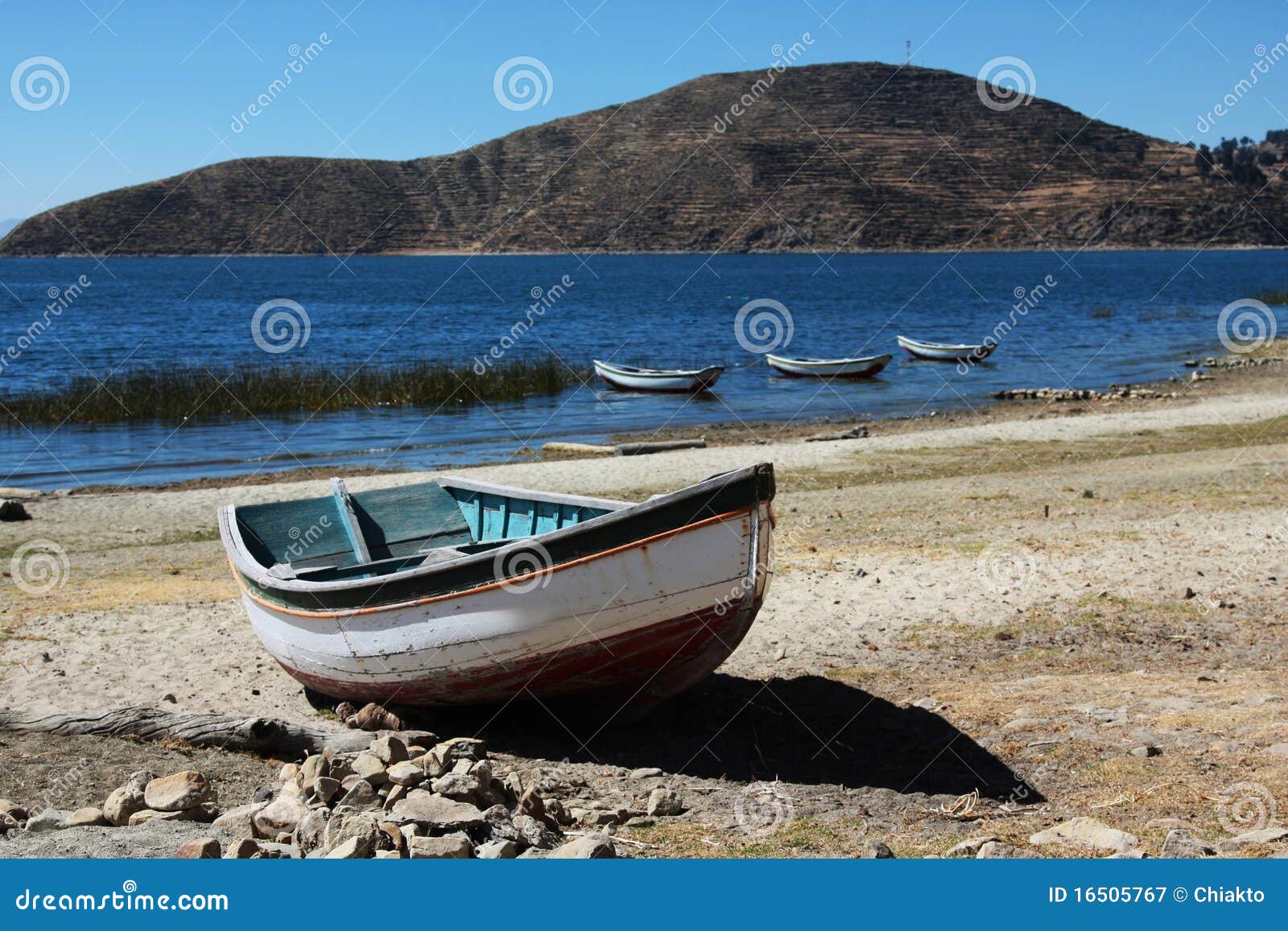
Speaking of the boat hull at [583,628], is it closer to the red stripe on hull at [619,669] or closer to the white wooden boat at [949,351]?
the red stripe on hull at [619,669]

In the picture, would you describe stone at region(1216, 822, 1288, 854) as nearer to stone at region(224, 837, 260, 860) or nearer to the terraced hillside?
stone at region(224, 837, 260, 860)

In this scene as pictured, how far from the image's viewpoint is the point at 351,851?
16.6 feet

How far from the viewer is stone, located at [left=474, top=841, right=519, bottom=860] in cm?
534

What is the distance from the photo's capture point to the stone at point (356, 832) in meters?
5.18

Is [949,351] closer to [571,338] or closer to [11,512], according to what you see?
[571,338]

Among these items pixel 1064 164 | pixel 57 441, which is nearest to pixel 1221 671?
pixel 57 441

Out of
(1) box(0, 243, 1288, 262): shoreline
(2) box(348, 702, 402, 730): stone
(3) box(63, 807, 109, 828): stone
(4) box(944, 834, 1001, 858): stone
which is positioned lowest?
(2) box(348, 702, 402, 730): stone

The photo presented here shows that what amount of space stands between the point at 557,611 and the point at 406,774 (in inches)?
59.6

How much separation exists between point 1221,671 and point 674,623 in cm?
413

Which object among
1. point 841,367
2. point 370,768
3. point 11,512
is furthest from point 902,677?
point 841,367

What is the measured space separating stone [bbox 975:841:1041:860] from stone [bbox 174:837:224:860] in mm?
3383

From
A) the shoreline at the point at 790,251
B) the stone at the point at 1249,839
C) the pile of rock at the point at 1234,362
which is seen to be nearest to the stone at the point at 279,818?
the stone at the point at 1249,839

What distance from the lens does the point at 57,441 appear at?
2561 centimetres

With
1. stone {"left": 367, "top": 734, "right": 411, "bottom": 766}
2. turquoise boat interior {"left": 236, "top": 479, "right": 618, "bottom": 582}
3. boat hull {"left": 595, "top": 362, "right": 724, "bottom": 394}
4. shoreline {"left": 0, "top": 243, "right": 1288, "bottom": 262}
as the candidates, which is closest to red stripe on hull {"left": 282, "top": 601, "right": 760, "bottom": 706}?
stone {"left": 367, "top": 734, "right": 411, "bottom": 766}
